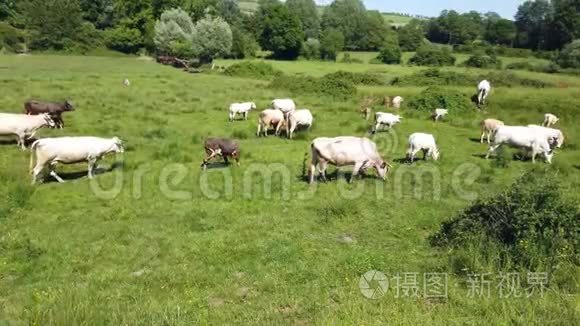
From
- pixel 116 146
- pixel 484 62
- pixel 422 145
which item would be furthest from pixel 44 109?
pixel 484 62

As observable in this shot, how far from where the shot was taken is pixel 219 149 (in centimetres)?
1819

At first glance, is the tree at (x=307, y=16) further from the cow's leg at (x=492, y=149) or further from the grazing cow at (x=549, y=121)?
the cow's leg at (x=492, y=149)

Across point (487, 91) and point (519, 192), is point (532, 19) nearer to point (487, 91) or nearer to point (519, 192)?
point (487, 91)

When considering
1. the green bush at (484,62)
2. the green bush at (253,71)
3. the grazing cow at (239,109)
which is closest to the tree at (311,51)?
the green bush at (484,62)

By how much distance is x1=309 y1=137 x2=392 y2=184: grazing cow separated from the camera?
53.1 feet

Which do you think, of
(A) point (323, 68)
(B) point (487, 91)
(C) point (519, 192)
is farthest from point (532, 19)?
(C) point (519, 192)

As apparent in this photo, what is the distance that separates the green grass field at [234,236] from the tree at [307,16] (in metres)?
88.0

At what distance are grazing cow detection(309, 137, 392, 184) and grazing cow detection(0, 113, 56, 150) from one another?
475 inches

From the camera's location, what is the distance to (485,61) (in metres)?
67.1

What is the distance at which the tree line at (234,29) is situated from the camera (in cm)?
7019

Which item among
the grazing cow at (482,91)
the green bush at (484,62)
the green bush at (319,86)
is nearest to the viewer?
the grazing cow at (482,91)

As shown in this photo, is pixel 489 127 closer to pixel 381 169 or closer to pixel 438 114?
pixel 438 114

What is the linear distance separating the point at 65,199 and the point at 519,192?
12.0 m

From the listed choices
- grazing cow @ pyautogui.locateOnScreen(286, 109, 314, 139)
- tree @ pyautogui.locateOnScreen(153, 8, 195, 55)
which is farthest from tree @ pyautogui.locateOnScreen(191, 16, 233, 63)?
grazing cow @ pyautogui.locateOnScreen(286, 109, 314, 139)
